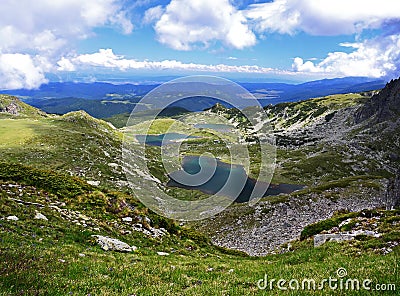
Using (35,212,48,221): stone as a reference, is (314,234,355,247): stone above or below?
below

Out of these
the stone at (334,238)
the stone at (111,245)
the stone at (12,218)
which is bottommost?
the stone at (334,238)

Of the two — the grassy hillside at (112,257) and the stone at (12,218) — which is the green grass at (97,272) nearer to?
the grassy hillside at (112,257)

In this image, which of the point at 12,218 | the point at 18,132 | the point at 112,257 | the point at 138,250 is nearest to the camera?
the point at 112,257

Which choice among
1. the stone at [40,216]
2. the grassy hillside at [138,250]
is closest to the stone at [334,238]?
the grassy hillside at [138,250]

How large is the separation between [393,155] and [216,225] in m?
174

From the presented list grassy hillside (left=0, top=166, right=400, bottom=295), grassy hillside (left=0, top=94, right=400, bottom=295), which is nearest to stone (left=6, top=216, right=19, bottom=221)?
grassy hillside (left=0, top=94, right=400, bottom=295)

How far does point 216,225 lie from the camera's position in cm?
7481

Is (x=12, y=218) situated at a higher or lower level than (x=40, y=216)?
higher

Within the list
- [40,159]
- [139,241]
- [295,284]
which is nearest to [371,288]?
[295,284]

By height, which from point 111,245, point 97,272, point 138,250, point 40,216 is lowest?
point 138,250

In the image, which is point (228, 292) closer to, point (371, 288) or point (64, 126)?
point (371, 288)

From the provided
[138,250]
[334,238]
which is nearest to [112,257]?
[138,250]

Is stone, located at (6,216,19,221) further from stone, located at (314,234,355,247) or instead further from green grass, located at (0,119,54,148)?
green grass, located at (0,119,54,148)

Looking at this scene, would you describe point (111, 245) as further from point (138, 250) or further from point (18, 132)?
point (18, 132)
